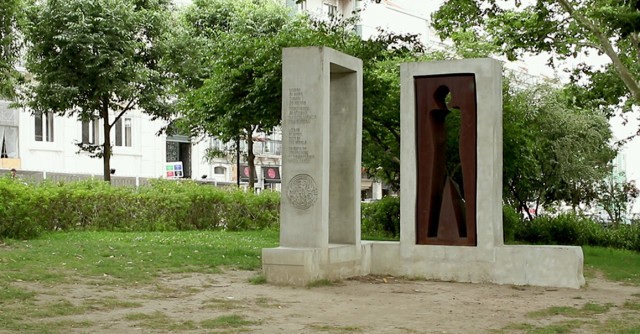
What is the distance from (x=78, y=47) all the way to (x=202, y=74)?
5.36 meters

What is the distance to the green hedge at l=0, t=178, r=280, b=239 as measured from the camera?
64.8 ft

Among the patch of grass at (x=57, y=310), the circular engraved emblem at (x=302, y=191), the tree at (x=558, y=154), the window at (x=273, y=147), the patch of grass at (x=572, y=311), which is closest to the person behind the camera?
the patch of grass at (x=57, y=310)

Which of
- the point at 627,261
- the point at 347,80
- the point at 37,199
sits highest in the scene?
the point at 347,80

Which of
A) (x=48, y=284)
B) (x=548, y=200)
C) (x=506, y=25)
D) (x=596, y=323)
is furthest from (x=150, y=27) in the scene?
(x=596, y=323)

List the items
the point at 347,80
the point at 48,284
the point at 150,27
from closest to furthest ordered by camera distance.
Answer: the point at 48,284 < the point at 347,80 < the point at 150,27

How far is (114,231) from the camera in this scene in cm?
2447

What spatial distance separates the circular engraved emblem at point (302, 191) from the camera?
47.2 ft

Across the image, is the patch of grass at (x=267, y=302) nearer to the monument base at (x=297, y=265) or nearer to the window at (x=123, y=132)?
the monument base at (x=297, y=265)

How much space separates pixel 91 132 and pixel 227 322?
123ft

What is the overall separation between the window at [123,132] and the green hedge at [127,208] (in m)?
19.4

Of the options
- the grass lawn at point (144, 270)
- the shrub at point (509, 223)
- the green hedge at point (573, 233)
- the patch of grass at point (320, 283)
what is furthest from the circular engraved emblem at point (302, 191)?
the green hedge at point (573, 233)

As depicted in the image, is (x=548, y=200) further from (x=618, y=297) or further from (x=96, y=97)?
(x=618, y=297)

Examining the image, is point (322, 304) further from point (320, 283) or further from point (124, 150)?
point (124, 150)

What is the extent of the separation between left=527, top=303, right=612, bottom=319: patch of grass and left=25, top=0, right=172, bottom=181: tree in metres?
20.8
